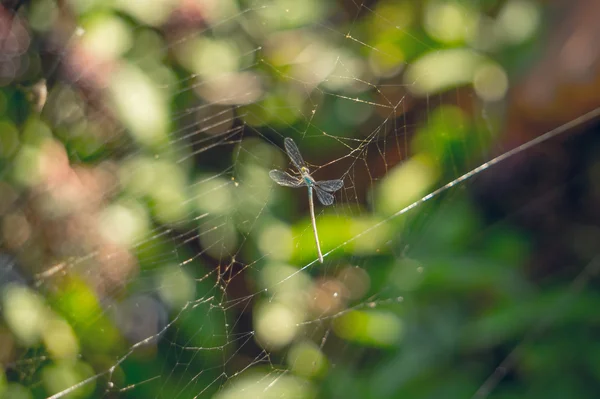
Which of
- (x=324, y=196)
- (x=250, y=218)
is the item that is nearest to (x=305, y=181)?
(x=324, y=196)

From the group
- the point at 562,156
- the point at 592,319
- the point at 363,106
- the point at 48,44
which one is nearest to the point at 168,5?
the point at 48,44

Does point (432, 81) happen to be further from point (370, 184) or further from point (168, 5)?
point (168, 5)

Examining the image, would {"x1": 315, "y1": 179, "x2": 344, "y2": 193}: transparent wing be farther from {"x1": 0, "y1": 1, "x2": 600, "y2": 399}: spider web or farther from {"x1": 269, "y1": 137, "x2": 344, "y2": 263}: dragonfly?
{"x1": 0, "y1": 1, "x2": 600, "y2": 399}: spider web

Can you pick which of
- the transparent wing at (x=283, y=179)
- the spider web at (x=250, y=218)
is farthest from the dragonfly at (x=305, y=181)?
the spider web at (x=250, y=218)

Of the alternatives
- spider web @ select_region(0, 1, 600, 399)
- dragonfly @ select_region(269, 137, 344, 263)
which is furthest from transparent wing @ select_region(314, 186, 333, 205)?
spider web @ select_region(0, 1, 600, 399)

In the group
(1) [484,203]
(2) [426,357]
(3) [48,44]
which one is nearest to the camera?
(2) [426,357]
